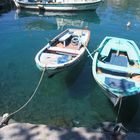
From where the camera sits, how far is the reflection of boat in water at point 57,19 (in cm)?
2699

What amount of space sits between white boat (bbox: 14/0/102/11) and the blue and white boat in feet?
53.8

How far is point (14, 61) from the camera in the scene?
17.2 m

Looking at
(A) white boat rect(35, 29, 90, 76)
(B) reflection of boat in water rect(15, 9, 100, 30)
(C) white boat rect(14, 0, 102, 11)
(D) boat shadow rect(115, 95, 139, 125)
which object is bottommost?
(D) boat shadow rect(115, 95, 139, 125)

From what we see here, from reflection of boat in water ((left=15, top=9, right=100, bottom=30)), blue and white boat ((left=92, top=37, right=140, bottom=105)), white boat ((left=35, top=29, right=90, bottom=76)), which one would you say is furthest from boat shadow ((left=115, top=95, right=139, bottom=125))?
reflection of boat in water ((left=15, top=9, right=100, bottom=30))

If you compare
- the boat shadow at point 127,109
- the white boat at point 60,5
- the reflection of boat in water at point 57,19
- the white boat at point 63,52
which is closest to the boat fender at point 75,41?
the white boat at point 63,52

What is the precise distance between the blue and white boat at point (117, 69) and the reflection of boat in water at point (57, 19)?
11195 mm

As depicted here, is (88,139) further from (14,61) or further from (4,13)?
(4,13)

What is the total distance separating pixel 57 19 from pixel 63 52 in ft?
50.6

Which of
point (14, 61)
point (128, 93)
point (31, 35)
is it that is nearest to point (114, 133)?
point (128, 93)

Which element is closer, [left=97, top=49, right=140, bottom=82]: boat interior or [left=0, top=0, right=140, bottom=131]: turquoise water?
[left=0, top=0, right=140, bottom=131]: turquoise water

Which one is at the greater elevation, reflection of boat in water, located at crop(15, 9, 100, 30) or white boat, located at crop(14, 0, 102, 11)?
white boat, located at crop(14, 0, 102, 11)

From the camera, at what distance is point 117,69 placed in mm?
12789

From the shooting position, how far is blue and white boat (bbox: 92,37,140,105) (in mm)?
11180

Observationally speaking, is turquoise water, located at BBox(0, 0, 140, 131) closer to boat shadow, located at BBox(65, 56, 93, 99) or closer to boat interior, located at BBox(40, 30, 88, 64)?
boat shadow, located at BBox(65, 56, 93, 99)
